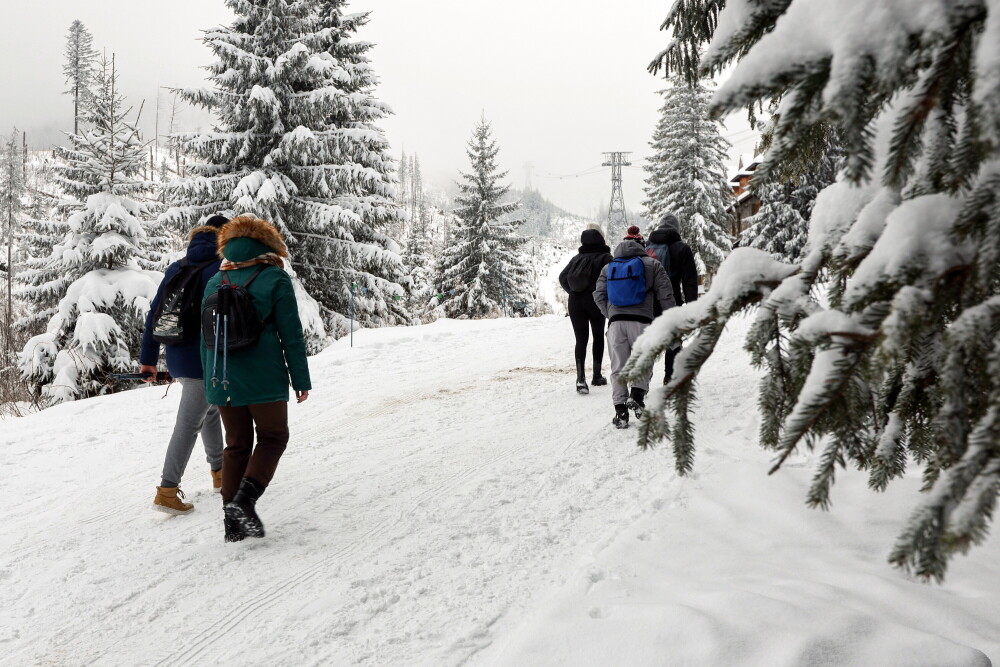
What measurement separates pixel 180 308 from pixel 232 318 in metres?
0.86

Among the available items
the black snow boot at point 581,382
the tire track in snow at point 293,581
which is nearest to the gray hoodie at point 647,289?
the black snow boot at point 581,382

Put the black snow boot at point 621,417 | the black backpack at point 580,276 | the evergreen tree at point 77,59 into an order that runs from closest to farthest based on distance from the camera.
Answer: the black snow boot at point 621,417
the black backpack at point 580,276
the evergreen tree at point 77,59

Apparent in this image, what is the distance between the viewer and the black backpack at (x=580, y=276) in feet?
23.5

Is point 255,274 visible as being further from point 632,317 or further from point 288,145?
point 288,145

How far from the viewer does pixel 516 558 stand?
A: 332cm

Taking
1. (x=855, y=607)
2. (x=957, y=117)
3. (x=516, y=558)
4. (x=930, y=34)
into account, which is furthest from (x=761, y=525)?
(x=930, y=34)

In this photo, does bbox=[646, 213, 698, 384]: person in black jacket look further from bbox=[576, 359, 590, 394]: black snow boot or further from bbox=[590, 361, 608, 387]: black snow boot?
bbox=[576, 359, 590, 394]: black snow boot

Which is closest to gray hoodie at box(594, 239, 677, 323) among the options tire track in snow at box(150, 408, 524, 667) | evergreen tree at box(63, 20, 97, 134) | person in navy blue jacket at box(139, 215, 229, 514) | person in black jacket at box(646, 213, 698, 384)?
person in black jacket at box(646, 213, 698, 384)

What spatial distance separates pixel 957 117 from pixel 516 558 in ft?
9.08

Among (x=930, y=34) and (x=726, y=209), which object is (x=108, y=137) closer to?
(x=930, y=34)

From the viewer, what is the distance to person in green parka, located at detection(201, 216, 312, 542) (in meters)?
3.66

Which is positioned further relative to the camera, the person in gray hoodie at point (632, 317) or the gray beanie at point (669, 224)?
the gray beanie at point (669, 224)

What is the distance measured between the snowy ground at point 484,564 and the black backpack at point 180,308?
129cm

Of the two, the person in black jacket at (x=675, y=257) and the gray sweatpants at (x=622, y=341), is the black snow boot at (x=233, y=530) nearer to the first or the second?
the gray sweatpants at (x=622, y=341)
